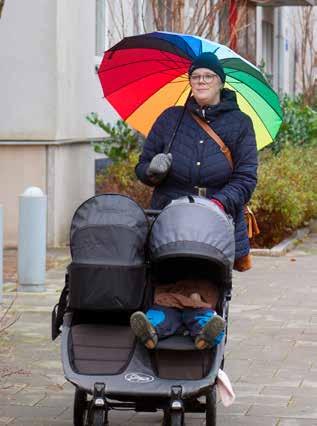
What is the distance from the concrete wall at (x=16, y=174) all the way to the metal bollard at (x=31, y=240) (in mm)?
3310

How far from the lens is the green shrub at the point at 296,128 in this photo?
60.5 ft

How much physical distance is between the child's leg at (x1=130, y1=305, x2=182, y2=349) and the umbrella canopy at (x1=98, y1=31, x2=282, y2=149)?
1.98m

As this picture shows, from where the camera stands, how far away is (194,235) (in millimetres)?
6031

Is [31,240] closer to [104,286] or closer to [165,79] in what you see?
[165,79]

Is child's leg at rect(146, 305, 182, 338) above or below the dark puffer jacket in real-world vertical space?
below

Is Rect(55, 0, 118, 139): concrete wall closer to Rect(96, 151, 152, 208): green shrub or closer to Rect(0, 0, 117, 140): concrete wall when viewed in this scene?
Rect(0, 0, 117, 140): concrete wall

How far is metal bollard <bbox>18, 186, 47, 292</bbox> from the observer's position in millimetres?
11391

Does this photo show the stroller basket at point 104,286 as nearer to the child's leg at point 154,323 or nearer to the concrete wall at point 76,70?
the child's leg at point 154,323

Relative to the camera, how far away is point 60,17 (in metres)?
14.8

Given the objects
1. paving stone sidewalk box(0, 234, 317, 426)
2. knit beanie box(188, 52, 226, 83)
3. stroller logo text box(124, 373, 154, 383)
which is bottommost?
paving stone sidewalk box(0, 234, 317, 426)

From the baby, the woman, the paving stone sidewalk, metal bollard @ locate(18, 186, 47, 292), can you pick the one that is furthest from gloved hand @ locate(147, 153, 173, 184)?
metal bollard @ locate(18, 186, 47, 292)

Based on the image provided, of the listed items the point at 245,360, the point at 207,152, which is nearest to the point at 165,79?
the point at 207,152

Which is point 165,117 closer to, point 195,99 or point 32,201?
point 195,99

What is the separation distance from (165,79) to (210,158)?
108 centimetres
